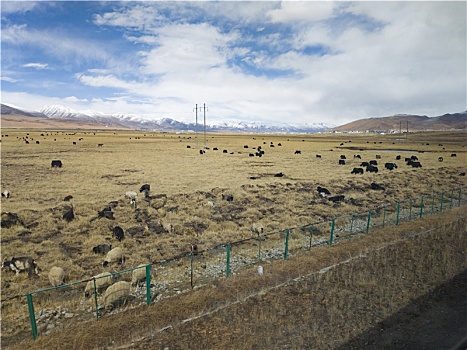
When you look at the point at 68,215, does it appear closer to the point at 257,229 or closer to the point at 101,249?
the point at 101,249

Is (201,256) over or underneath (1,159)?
underneath

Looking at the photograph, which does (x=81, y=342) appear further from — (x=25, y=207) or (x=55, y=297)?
(x=25, y=207)

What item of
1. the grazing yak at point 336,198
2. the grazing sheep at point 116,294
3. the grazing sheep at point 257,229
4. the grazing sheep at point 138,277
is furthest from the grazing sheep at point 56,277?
the grazing yak at point 336,198

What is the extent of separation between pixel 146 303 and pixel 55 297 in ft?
11.8

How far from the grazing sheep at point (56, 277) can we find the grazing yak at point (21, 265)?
3.71ft

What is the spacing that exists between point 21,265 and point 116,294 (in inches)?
205

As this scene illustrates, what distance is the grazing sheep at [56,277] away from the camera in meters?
11.9

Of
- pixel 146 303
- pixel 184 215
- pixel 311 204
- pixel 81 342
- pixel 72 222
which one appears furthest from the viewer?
pixel 311 204

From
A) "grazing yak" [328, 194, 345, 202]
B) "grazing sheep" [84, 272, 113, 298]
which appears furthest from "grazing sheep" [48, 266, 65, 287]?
"grazing yak" [328, 194, 345, 202]

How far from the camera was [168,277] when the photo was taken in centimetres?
1292

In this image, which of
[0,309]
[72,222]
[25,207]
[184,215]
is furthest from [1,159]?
[0,309]

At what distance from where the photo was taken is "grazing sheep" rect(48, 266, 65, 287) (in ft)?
39.0

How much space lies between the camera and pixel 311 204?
24156 millimetres

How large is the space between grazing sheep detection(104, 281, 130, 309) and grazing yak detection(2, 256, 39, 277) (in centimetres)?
427
